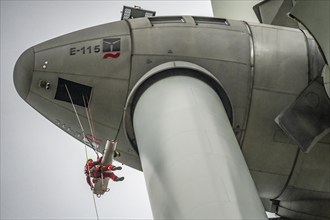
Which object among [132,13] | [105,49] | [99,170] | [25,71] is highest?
[132,13]

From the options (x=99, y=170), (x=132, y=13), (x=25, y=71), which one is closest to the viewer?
(x=99, y=170)

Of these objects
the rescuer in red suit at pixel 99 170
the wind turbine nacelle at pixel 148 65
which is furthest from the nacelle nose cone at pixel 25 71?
the rescuer in red suit at pixel 99 170

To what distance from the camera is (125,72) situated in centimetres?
895

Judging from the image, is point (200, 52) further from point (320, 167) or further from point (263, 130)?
point (320, 167)

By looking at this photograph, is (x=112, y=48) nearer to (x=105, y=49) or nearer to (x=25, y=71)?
(x=105, y=49)

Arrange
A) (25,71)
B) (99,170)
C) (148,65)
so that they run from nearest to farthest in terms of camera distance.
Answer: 1. (99,170)
2. (148,65)
3. (25,71)

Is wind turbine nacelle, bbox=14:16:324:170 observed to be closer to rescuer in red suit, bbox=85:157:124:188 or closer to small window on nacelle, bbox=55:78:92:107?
small window on nacelle, bbox=55:78:92:107

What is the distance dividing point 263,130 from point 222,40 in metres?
1.81

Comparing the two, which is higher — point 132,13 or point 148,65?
point 132,13

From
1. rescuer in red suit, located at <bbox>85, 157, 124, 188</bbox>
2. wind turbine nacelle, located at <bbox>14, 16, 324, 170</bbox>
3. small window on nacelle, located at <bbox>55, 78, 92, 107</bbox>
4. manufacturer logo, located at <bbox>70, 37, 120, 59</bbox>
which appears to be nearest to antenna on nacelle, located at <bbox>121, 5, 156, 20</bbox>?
wind turbine nacelle, located at <bbox>14, 16, 324, 170</bbox>

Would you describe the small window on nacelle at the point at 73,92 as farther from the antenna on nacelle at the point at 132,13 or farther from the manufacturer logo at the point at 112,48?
the antenna on nacelle at the point at 132,13

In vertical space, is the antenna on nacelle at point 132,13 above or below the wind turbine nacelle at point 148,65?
above

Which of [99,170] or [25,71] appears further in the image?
[25,71]

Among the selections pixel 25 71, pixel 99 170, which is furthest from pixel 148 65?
pixel 25 71
